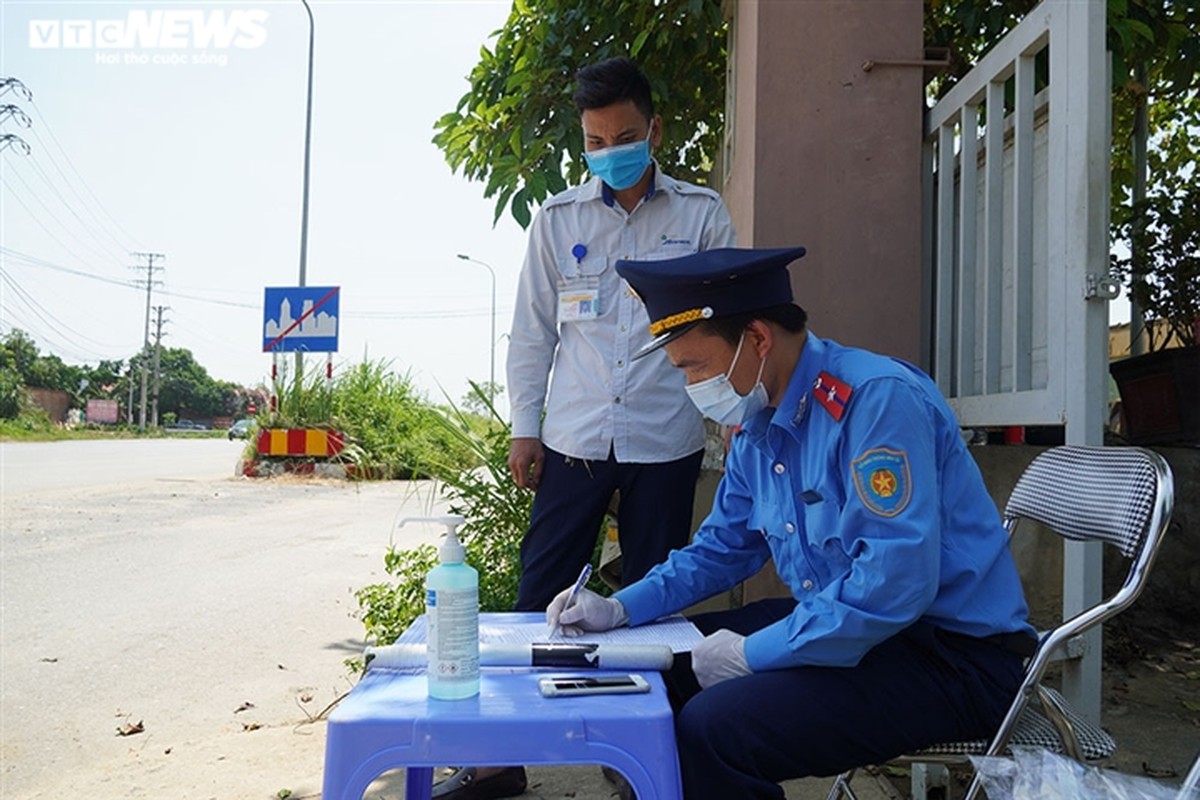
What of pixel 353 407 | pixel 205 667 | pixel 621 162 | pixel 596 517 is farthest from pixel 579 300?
pixel 353 407

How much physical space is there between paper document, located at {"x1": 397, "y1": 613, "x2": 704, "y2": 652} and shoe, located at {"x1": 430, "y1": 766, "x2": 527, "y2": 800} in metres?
0.93

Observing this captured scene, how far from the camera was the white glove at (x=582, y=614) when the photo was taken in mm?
1858

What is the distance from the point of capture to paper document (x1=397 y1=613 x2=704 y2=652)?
5.84 ft

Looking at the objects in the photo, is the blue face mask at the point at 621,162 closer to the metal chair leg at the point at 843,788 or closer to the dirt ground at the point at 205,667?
the metal chair leg at the point at 843,788

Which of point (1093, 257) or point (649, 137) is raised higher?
point (649, 137)

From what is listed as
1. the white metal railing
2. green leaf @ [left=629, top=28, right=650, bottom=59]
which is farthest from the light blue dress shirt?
green leaf @ [left=629, top=28, right=650, bottom=59]

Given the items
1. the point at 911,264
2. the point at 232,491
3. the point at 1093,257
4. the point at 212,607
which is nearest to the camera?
the point at 1093,257

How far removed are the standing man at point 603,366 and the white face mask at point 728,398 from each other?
0.89m

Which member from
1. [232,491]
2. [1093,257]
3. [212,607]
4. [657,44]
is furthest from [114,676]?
[232,491]

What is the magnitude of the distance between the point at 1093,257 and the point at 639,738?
5.88 ft

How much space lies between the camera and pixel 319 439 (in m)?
12.0

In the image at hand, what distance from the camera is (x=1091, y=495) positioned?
1869mm

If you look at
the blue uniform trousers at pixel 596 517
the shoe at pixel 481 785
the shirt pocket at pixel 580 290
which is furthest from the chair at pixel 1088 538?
the shirt pocket at pixel 580 290

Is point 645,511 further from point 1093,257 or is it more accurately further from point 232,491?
point 232,491
